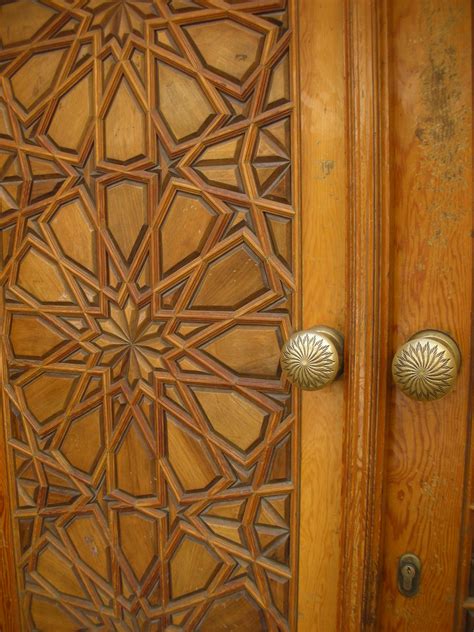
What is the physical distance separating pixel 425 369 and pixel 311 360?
4.8 inches

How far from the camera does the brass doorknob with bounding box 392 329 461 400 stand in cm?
51

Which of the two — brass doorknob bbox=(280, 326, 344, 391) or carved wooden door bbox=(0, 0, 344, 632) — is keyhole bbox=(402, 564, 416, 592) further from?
brass doorknob bbox=(280, 326, 344, 391)

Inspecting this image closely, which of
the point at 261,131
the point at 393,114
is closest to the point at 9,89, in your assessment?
the point at 261,131

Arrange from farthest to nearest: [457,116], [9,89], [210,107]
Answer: [9,89] < [210,107] < [457,116]

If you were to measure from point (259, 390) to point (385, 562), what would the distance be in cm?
26

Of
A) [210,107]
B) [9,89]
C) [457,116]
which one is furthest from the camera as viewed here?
[9,89]

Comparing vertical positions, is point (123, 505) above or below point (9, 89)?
below

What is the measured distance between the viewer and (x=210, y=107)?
66 cm

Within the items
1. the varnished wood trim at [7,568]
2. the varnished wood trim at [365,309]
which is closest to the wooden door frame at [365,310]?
the varnished wood trim at [365,309]

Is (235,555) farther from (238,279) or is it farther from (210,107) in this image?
(210,107)

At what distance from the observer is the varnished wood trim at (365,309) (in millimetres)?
555

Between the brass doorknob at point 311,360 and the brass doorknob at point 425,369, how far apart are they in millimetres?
69

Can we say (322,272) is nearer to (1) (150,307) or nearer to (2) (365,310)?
(2) (365,310)

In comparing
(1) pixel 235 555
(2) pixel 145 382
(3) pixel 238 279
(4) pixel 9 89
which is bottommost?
(1) pixel 235 555
